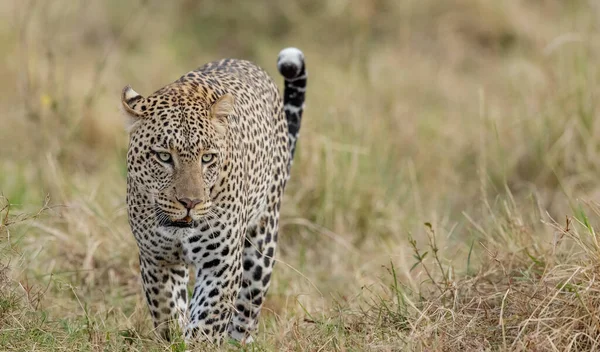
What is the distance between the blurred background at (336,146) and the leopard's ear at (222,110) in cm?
86

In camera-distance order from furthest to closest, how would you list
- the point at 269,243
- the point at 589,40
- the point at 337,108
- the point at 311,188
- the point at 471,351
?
the point at 589,40 < the point at 337,108 < the point at 311,188 < the point at 269,243 < the point at 471,351

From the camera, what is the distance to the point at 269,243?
7.21 m

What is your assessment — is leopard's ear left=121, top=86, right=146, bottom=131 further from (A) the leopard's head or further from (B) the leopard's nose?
(B) the leopard's nose

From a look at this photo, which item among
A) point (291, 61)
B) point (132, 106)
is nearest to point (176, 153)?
point (132, 106)

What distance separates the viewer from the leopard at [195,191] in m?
5.88

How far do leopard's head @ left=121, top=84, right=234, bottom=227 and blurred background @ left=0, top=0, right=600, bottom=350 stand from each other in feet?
2.11

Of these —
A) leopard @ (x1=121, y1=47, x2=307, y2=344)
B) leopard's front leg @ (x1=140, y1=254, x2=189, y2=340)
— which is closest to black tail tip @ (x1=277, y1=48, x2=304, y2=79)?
leopard @ (x1=121, y1=47, x2=307, y2=344)

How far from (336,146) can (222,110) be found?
3.45 metres

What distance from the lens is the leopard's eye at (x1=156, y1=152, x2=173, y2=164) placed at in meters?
5.89

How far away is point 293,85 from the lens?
25.6ft

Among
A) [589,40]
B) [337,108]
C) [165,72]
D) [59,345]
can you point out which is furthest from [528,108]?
[59,345]

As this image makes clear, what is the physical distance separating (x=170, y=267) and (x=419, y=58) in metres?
7.30

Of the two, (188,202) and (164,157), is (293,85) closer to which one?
(164,157)

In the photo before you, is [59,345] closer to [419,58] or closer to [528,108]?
[528,108]
